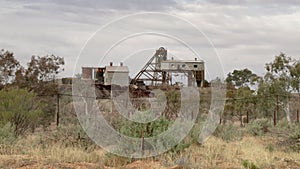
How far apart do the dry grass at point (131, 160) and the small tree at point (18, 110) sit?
4502 mm

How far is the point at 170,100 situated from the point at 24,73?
13846 millimetres

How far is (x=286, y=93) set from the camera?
95.8ft

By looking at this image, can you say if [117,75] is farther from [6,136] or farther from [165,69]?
[6,136]

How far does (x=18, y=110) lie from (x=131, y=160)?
8.49 meters

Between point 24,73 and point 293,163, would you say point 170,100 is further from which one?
point 24,73

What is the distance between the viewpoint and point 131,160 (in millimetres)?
11438

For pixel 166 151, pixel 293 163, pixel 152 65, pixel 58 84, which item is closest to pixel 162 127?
pixel 166 151

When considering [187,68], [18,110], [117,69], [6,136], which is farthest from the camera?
[187,68]

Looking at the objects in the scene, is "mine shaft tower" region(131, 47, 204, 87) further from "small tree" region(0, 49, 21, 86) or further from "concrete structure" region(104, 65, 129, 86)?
"small tree" region(0, 49, 21, 86)

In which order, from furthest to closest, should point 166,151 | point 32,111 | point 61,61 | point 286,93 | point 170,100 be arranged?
point 61,61
point 286,93
point 170,100
point 32,111
point 166,151

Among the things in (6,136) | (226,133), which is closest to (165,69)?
(226,133)

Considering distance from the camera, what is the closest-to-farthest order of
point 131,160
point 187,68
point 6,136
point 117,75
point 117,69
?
point 131,160
point 6,136
point 117,69
point 187,68
point 117,75

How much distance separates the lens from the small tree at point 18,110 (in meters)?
18.0

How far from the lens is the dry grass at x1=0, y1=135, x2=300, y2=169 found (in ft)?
34.6
